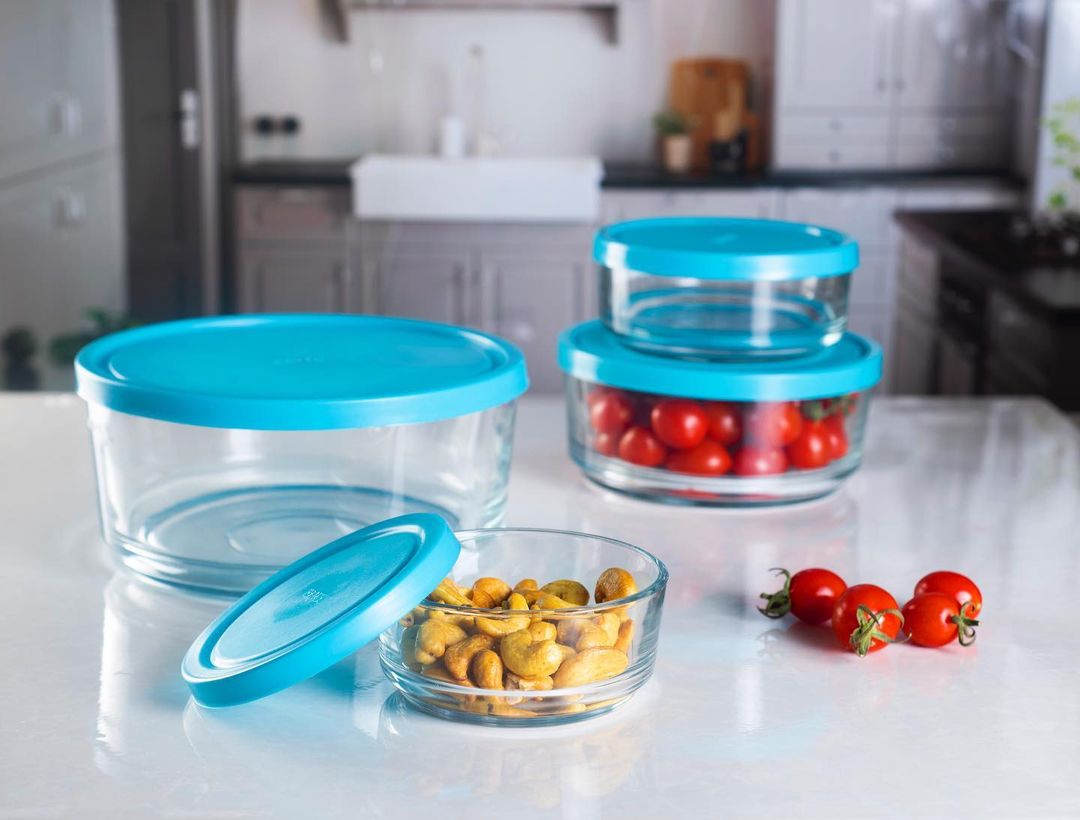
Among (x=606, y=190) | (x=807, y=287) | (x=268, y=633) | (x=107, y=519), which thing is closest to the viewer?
(x=268, y=633)

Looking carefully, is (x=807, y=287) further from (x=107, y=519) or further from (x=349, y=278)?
(x=349, y=278)

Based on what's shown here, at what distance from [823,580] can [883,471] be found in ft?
1.41

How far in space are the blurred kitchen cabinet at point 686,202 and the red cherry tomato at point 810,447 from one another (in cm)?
298

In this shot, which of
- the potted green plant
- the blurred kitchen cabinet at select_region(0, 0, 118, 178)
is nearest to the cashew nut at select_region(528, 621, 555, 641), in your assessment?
the blurred kitchen cabinet at select_region(0, 0, 118, 178)

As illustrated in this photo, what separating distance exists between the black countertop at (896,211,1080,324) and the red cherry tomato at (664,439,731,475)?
49.5 inches

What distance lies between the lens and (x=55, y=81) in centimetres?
340

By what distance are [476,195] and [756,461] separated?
298 centimetres

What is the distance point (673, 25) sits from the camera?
180 inches

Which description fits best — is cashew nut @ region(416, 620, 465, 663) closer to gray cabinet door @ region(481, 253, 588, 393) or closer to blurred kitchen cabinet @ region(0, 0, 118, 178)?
blurred kitchen cabinet @ region(0, 0, 118, 178)

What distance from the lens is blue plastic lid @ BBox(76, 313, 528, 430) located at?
92 cm

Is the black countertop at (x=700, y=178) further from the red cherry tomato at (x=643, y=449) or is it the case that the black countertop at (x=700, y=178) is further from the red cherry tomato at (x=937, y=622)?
the red cherry tomato at (x=937, y=622)

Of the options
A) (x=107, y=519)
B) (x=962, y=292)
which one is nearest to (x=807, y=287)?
(x=107, y=519)

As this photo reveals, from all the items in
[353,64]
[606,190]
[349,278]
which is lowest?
[349,278]

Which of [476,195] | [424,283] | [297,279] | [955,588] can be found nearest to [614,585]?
[955,588]
